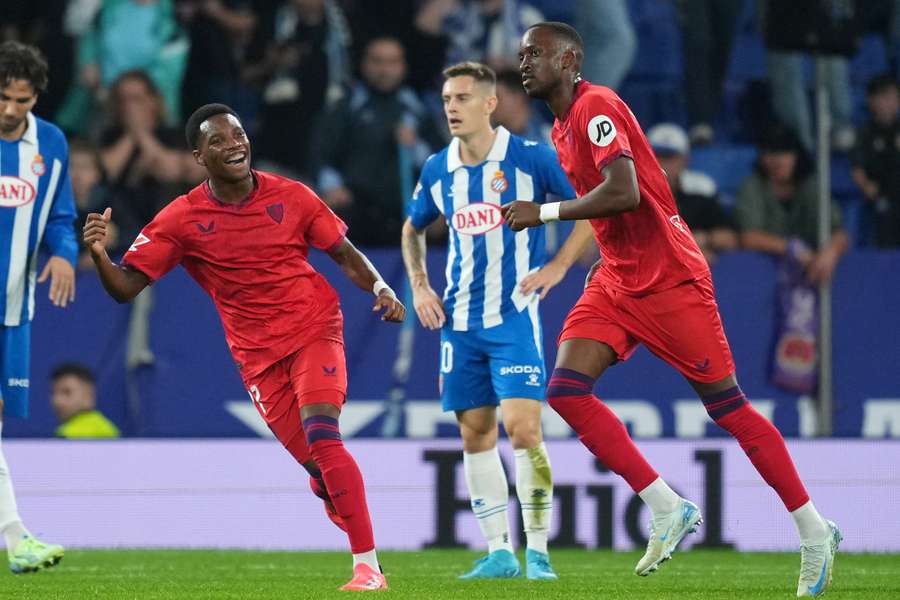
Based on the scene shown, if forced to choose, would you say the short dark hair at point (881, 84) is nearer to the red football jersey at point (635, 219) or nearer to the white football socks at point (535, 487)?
the white football socks at point (535, 487)

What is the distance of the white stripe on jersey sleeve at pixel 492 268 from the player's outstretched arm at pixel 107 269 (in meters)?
1.70

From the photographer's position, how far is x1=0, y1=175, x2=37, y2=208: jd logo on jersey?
7.88 metres

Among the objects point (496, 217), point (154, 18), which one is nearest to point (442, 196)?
point (496, 217)

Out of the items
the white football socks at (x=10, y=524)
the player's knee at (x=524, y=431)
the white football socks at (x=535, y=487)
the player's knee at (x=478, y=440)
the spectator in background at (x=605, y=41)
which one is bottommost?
the white football socks at (x=10, y=524)

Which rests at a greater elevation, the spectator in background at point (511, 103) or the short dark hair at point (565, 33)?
the spectator in background at point (511, 103)

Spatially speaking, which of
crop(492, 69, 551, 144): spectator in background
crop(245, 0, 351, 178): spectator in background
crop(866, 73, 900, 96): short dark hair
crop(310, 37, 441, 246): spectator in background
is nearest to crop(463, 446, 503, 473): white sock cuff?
crop(310, 37, 441, 246): spectator in background

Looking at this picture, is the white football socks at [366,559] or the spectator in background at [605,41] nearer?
the white football socks at [366,559]

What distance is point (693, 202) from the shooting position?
38.6 feet

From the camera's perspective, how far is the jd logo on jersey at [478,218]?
25.8 feet

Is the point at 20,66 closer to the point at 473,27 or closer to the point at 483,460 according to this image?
the point at 483,460

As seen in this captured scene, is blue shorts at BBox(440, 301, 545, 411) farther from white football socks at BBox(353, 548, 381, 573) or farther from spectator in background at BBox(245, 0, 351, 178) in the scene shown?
spectator in background at BBox(245, 0, 351, 178)

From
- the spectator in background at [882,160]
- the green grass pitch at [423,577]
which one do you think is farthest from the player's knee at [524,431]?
the spectator in background at [882,160]

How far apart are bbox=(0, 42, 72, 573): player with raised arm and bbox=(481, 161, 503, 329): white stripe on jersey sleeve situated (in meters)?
1.96

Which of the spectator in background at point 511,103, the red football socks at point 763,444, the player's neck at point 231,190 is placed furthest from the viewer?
the spectator in background at point 511,103
